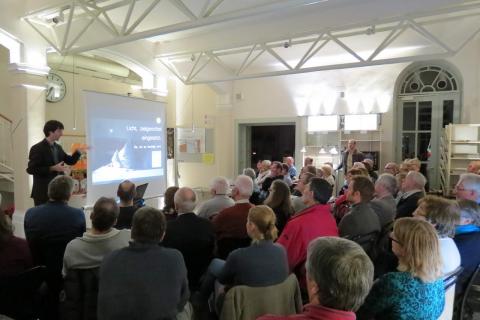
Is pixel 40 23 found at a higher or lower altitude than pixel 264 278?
higher

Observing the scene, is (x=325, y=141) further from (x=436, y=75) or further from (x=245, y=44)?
(x=245, y=44)

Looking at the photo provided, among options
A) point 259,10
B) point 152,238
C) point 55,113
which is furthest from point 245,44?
point 152,238

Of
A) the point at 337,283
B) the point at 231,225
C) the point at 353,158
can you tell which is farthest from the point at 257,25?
the point at 337,283

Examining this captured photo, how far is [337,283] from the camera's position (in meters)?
1.16

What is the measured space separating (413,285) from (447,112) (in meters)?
6.76

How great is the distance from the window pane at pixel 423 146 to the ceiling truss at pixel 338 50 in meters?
1.63

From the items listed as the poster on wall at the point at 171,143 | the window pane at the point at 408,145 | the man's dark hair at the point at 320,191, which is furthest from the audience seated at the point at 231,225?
the window pane at the point at 408,145

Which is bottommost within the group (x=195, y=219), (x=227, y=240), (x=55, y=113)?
(x=227, y=240)

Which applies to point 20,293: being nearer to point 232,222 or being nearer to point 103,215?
point 103,215

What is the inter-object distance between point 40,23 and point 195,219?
482 centimetres

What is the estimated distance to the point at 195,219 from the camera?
2.56 metres

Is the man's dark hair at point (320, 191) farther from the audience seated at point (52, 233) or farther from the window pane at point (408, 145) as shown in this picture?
the window pane at point (408, 145)

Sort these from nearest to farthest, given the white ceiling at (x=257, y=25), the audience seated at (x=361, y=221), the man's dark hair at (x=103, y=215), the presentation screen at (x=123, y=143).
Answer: the man's dark hair at (x=103, y=215)
the audience seated at (x=361, y=221)
the white ceiling at (x=257, y=25)
the presentation screen at (x=123, y=143)

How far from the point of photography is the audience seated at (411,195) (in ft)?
11.7
